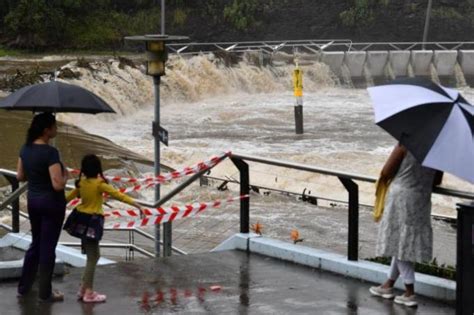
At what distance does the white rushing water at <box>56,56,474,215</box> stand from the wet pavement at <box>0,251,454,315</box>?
1030 cm

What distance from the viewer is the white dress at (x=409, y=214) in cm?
848

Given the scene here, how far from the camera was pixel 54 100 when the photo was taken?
28.7 feet

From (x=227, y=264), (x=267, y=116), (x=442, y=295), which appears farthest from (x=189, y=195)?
(x=267, y=116)

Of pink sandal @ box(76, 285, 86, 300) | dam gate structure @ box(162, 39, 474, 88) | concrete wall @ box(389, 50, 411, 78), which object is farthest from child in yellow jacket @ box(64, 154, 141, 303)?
concrete wall @ box(389, 50, 411, 78)

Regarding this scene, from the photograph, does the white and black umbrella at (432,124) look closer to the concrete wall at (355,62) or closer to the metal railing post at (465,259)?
the metal railing post at (465,259)

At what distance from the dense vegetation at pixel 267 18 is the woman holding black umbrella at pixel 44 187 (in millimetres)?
54276

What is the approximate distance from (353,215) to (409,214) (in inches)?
60.0

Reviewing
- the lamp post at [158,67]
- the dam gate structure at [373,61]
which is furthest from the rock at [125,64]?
the lamp post at [158,67]

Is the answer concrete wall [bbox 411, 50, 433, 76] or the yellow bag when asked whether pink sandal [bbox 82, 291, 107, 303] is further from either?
concrete wall [bbox 411, 50, 433, 76]

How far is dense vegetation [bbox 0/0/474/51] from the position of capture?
6456 cm

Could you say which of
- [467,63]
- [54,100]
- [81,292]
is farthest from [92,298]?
[467,63]

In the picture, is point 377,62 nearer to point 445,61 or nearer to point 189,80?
point 445,61

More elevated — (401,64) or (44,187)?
(44,187)

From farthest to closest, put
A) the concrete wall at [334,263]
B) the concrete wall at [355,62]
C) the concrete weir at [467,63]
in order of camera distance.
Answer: the concrete weir at [467,63] < the concrete wall at [355,62] < the concrete wall at [334,263]
